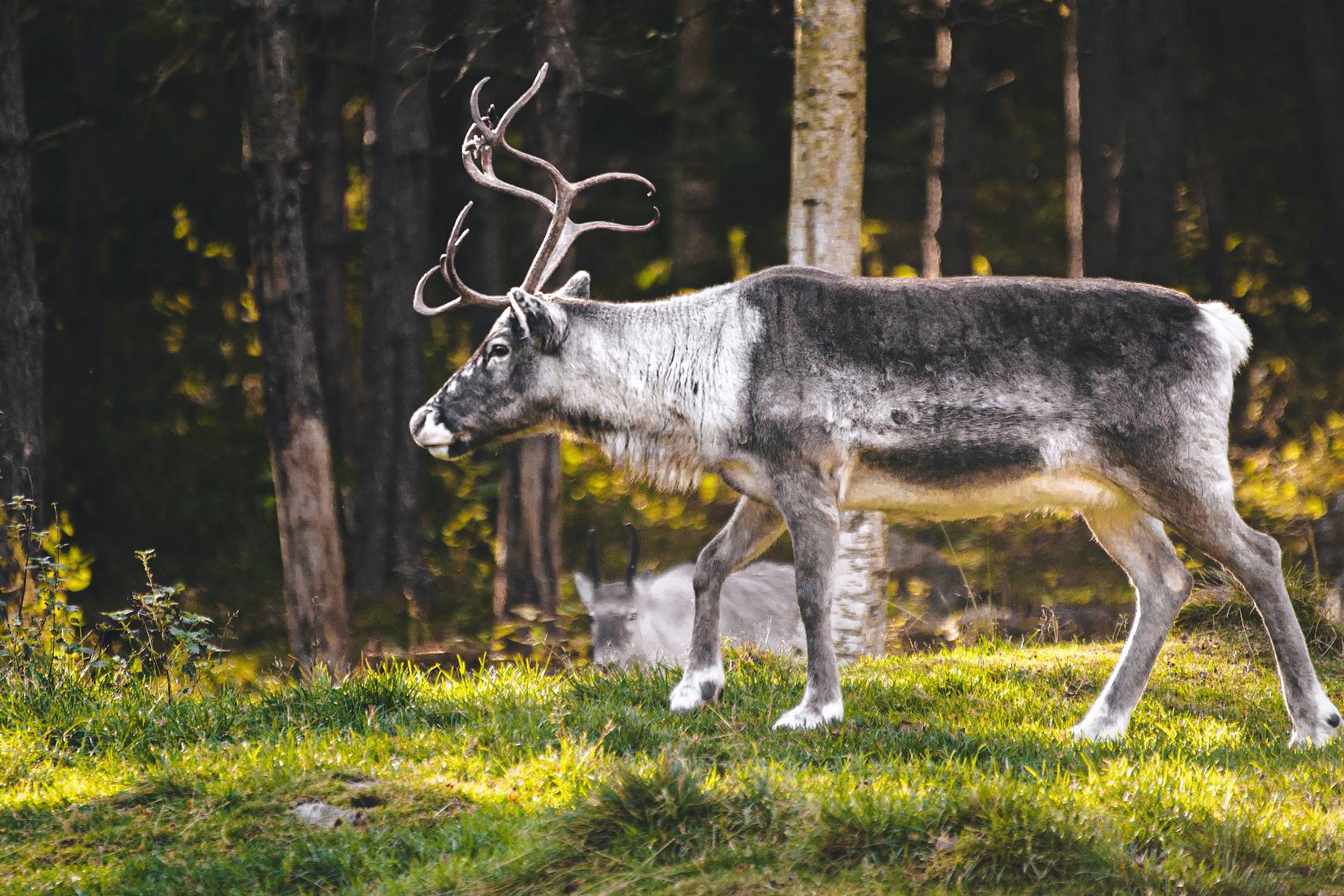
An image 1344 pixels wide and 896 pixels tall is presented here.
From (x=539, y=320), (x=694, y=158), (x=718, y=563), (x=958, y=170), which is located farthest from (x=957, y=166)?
(x=539, y=320)

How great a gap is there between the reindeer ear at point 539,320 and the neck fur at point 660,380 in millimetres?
76

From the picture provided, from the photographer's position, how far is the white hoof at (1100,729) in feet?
19.8

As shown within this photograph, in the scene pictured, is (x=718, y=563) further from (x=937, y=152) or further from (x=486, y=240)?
(x=937, y=152)

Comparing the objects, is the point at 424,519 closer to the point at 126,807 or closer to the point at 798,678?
the point at 798,678

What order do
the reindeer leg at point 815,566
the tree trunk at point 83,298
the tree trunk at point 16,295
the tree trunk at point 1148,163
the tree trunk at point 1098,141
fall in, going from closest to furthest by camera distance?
1. the reindeer leg at point 815,566
2. the tree trunk at point 16,295
3. the tree trunk at point 1148,163
4. the tree trunk at point 1098,141
5. the tree trunk at point 83,298

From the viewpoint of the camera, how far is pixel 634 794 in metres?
4.48

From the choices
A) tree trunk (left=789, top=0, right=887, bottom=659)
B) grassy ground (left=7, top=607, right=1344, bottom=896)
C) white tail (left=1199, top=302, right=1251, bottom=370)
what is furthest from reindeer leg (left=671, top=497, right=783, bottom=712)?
white tail (left=1199, top=302, right=1251, bottom=370)

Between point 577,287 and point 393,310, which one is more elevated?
point 577,287

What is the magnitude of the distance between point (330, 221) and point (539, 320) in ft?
27.8

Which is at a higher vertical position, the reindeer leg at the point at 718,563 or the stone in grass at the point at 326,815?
the reindeer leg at the point at 718,563

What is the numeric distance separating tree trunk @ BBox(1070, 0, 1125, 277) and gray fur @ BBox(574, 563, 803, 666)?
15.2 feet

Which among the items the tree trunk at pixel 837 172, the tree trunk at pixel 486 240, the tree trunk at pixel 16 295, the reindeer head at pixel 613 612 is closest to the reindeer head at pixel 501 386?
the tree trunk at pixel 837 172

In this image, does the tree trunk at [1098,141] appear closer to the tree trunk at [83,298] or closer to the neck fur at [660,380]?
the neck fur at [660,380]

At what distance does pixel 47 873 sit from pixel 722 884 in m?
2.14
